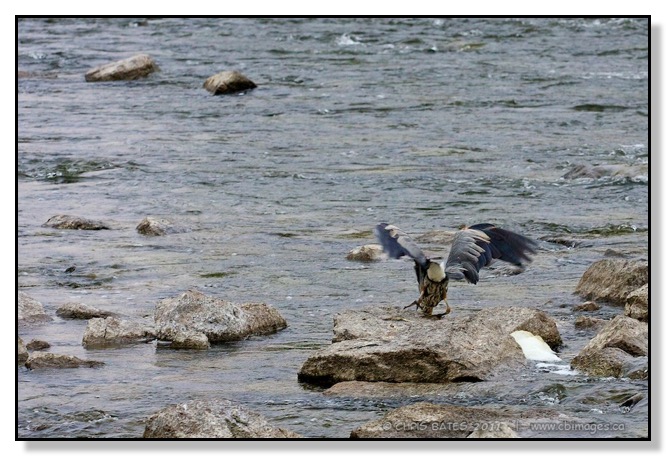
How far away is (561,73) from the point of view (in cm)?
1748

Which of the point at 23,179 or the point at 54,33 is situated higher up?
the point at 54,33

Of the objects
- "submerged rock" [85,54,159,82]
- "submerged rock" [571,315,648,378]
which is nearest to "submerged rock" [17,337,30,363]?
"submerged rock" [571,315,648,378]

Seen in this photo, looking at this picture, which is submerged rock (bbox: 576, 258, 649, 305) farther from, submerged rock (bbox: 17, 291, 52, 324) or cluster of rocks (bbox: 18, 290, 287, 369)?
submerged rock (bbox: 17, 291, 52, 324)

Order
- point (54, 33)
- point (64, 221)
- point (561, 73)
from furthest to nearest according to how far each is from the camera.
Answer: point (561, 73)
point (54, 33)
point (64, 221)

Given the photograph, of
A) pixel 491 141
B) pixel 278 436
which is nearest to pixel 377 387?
pixel 278 436

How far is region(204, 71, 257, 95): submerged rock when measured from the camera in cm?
1692

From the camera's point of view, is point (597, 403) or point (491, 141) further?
point (491, 141)

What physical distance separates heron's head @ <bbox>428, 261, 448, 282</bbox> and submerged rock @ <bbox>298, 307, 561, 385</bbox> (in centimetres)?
23

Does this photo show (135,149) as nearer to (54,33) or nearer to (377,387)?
(54,33)

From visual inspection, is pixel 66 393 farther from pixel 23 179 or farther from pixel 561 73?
pixel 561 73

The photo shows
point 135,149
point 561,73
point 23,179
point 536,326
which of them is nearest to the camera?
point 536,326

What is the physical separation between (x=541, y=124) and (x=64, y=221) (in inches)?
243

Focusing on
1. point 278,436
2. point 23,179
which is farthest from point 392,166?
point 278,436

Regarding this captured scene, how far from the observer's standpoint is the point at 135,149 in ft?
46.4
